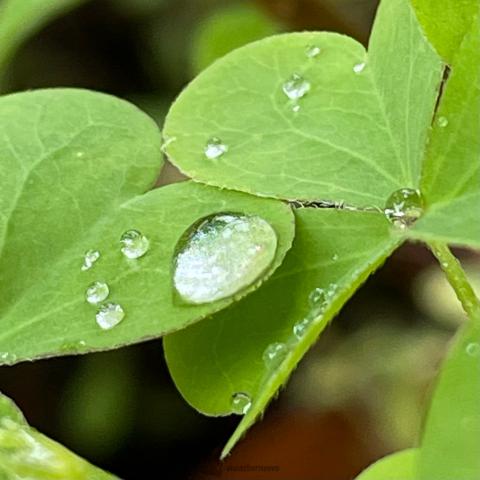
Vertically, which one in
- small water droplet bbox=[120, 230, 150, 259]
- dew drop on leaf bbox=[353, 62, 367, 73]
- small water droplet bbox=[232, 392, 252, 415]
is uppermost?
dew drop on leaf bbox=[353, 62, 367, 73]

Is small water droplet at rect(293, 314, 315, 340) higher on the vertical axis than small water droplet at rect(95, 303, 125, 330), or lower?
lower

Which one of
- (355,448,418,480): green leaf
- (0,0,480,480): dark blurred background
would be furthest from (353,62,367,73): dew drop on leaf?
(0,0,480,480): dark blurred background

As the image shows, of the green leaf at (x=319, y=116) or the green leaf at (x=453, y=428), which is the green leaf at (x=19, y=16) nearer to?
the green leaf at (x=319, y=116)

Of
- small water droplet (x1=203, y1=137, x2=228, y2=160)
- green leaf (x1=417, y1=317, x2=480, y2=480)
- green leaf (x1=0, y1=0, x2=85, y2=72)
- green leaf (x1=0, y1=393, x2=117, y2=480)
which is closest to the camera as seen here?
green leaf (x1=417, y1=317, x2=480, y2=480)

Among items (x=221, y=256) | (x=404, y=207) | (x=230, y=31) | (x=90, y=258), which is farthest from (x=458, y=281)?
(x=230, y=31)

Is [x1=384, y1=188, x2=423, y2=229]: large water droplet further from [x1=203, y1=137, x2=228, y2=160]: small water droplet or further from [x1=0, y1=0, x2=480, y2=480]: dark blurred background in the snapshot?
[x1=0, y1=0, x2=480, y2=480]: dark blurred background

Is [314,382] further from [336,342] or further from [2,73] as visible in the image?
[2,73]

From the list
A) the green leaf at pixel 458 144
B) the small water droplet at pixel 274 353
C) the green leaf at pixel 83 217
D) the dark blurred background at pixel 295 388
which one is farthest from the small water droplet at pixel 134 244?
the dark blurred background at pixel 295 388
